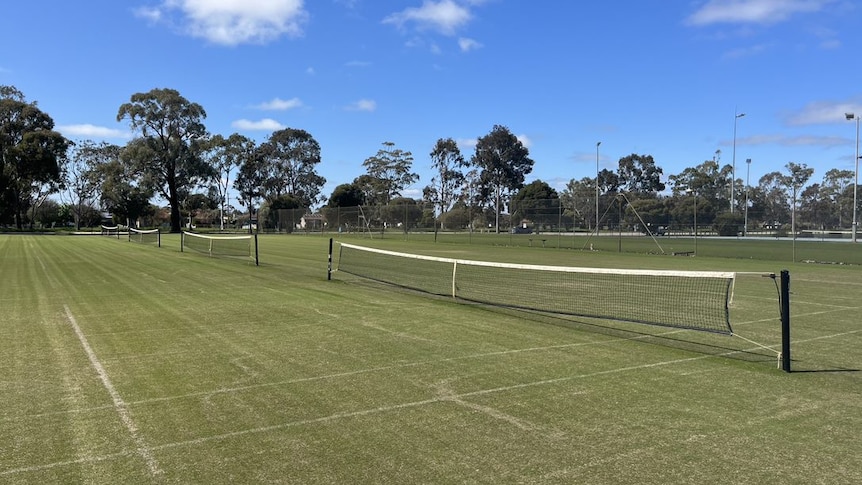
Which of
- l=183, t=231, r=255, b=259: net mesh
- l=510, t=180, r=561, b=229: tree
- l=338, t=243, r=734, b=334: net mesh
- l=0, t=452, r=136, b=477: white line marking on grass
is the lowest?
l=0, t=452, r=136, b=477: white line marking on grass

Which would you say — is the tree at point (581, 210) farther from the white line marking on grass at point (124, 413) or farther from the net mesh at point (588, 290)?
the white line marking on grass at point (124, 413)

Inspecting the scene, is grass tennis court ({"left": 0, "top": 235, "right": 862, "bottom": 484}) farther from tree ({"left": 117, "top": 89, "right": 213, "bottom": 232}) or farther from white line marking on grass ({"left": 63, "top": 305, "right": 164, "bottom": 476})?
tree ({"left": 117, "top": 89, "right": 213, "bottom": 232})

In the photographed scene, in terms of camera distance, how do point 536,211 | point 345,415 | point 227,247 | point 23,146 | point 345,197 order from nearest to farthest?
point 345,415 < point 227,247 < point 536,211 < point 23,146 < point 345,197

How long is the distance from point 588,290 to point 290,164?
3914 inches

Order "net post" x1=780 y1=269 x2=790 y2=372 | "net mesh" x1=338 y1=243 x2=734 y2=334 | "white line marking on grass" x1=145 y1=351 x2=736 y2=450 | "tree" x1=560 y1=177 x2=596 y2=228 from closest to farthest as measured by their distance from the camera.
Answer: "white line marking on grass" x1=145 y1=351 x2=736 y2=450 → "net post" x1=780 y1=269 x2=790 y2=372 → "net mesh" x1=338 y1=243 x2=734 y2=334 → "tree" x1=560 y1=177 x2=596 y2=228

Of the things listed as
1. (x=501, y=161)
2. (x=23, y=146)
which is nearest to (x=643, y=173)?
(x=501, y=161)

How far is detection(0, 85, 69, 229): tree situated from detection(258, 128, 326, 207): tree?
33.4m

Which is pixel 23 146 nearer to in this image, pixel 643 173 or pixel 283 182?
pixel 283 182

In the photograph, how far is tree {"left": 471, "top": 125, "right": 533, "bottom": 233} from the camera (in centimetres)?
10825

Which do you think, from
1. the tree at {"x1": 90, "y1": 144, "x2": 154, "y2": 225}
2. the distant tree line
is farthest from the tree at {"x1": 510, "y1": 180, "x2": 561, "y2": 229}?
the tree at {"x1": 90, "y1": 144, "x2": 154, "y2": 225}

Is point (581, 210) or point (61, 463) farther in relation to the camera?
point (581, 210)

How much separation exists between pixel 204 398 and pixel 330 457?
6.53 ft

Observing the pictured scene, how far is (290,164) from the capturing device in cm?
10756

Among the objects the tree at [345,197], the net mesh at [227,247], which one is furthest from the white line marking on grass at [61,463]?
the tree at [345,197]
